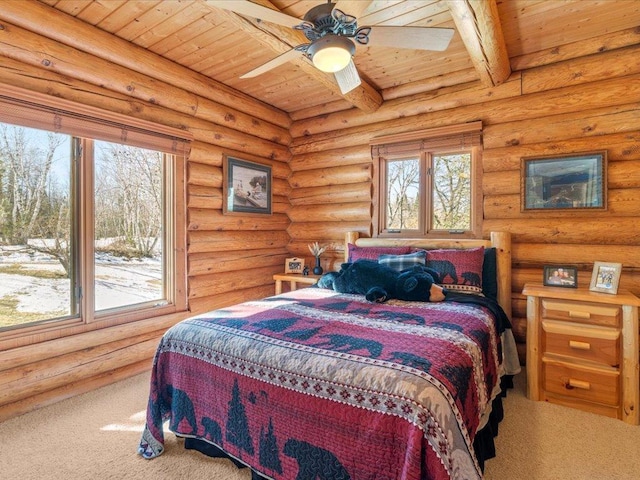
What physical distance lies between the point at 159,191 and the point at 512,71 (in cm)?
→ 348

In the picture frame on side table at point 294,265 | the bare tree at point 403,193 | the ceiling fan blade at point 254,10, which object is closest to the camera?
the ceiling fan blade at point 254,10

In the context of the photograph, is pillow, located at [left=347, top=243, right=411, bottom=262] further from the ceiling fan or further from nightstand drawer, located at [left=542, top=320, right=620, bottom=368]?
the ceiling fan

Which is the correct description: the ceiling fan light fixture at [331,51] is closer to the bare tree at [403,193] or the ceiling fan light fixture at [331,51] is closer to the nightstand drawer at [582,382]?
the bare tree at [403,193]

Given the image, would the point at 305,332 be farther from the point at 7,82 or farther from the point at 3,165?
the point at 7,82

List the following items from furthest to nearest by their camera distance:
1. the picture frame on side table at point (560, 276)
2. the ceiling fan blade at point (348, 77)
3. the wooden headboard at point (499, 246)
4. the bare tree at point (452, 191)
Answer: the bare tree at point (452, 191)
the wooden headboard at point (499, 246)
the picture frame on side table at point (560, 276)
the ceiling fan blade at point (348, 77)

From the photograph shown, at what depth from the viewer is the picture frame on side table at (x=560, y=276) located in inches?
106

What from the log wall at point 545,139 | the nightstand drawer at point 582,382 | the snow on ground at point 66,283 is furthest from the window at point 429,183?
the snow on ground at point 66,283

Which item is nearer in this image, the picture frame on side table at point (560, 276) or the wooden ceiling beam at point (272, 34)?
the wooden ceiling beam at point (272, 34)

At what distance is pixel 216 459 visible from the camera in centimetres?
187

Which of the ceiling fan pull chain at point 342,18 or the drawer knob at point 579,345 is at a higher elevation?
the ceiling fan pull chain at point 342,18

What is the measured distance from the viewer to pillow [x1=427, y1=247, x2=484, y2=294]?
2.81 meters

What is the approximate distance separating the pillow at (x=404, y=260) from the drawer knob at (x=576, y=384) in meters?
1.31

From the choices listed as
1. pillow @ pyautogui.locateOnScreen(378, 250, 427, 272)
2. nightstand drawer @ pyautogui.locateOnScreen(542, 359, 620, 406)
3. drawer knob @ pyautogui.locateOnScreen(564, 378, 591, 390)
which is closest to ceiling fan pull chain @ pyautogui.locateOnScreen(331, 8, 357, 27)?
pillow @ pyautogui.locateOnScreen(378, 250, 427, 272)

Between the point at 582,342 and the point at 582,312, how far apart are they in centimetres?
21
